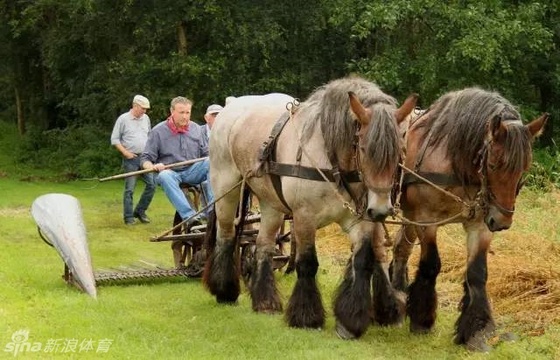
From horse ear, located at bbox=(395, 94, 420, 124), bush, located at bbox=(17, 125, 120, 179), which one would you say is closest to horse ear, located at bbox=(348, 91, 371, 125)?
horse ear, located at bbox=(395, 94, 420, 124)

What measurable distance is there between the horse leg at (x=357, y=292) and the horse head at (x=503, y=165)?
2.91 feet

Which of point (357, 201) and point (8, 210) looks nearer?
point (357, 201)

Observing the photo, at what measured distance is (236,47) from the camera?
59.1 feet

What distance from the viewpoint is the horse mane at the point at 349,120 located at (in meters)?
5.20

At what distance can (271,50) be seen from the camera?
18734mm

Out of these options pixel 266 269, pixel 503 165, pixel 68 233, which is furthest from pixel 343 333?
pixel 68 233

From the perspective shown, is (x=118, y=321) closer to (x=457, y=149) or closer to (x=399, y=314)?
(x=399, y=314)

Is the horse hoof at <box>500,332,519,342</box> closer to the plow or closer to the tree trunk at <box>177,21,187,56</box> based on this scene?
the plow

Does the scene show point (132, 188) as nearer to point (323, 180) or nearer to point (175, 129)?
point (175, 129)

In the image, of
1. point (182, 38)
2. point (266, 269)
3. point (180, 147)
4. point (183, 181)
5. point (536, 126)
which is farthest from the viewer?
point (182, 38)

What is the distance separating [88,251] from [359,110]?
10.3 ft

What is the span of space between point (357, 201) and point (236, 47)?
42.2ft

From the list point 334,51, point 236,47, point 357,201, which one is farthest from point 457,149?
point 334,51

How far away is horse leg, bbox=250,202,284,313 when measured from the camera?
6559 millimetres
